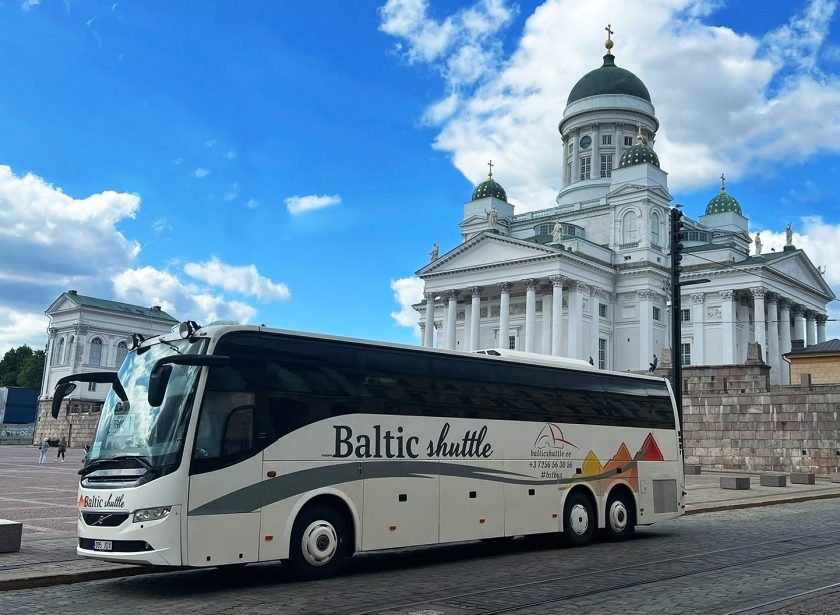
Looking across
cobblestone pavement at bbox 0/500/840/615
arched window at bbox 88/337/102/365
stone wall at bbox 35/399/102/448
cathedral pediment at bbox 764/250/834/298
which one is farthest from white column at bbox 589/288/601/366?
arched window at bbox 88/337/102/365

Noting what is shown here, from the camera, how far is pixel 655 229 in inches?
2931

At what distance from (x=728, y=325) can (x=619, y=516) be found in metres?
60.3

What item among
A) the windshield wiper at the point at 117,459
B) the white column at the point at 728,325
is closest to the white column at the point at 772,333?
the white column at the point at 728,325

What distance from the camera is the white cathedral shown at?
71.2 m

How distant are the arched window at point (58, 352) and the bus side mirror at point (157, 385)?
10906cm

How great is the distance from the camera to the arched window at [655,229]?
242 ft

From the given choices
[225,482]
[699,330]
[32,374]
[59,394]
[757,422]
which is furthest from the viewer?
[32,374]

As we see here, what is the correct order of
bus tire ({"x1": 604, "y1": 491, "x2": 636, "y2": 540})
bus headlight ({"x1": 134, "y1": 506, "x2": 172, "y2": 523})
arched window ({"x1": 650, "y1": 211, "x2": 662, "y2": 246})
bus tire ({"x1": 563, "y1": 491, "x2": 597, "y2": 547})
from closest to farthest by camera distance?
1. bus headlight ({"x1": 134, "y1": 506, "x2": 172, "y2": 523})
2. bus tire ({"x1": 563, "y1": 491, "x2": 597, "y2": 547})
3. bus tire ({"x1": 604, "y1": 491, "x2": 636, "y2": 540})
4. arched window ({"x1": 650, "y1": 211, "x2": 662, "y2": 246})

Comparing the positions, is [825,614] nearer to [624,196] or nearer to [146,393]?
[146,393]

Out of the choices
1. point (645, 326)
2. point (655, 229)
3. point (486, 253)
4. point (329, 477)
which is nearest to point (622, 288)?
point (645, 326)

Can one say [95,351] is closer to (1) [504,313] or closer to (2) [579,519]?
(1) [504,313]

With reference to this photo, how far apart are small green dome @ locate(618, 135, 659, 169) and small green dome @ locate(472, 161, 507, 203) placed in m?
15.5

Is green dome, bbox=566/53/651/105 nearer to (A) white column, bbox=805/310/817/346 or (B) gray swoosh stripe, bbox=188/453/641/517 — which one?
(A) white column, bbox=805/310/817/346

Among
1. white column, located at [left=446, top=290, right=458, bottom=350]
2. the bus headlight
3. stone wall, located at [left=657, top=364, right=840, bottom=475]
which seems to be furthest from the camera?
white column, located at [left=446, top=290, right=458, bottom=350]
